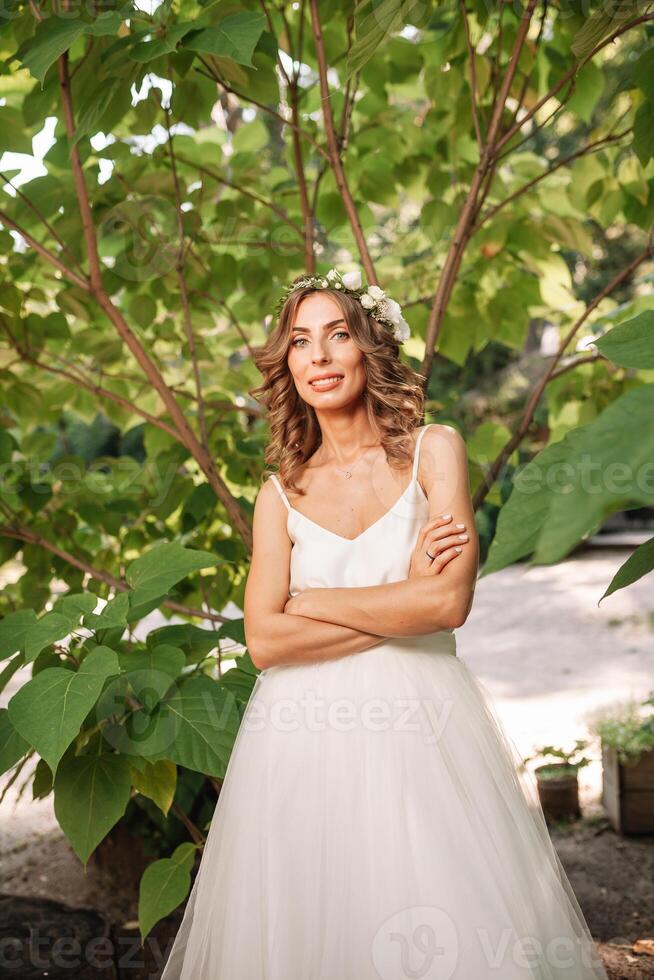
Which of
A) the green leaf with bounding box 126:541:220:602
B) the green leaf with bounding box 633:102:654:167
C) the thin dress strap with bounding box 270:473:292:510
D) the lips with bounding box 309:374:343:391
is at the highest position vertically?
the green leaf with bounding box 633:102:654:167

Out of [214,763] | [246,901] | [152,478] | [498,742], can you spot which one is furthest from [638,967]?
[152,478]

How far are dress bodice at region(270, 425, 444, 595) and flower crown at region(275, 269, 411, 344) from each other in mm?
276

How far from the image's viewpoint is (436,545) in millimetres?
1547

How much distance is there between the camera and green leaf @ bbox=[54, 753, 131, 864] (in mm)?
1504

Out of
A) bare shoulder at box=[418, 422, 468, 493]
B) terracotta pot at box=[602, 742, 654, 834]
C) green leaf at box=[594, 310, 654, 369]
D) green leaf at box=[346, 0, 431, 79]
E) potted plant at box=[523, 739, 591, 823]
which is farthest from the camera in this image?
potted plant at box=[523, 739, 591, 823]

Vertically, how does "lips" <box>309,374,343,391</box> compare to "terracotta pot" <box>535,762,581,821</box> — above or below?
above

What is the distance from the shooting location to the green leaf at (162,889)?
5.89 ft

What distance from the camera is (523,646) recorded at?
7395mm

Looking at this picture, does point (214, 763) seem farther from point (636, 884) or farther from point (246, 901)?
point (636, 884)

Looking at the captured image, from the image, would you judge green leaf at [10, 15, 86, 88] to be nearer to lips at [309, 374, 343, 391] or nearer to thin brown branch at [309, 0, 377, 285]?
thin brown branch at [309, 0, 377, 285]

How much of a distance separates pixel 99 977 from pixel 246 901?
0.99m

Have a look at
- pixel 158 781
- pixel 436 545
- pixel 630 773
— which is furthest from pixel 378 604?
pixel 630 773

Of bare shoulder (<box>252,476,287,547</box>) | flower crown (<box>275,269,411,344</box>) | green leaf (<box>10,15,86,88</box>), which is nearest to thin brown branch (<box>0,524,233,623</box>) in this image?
bare shoulder (<box>252,476,287,547</box>)

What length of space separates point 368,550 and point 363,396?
31 cm
